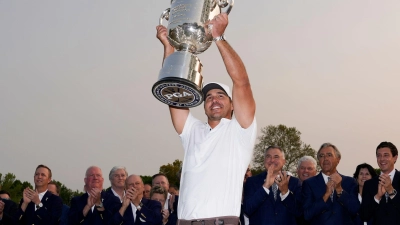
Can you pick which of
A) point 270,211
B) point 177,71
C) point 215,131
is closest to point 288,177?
point 270,211

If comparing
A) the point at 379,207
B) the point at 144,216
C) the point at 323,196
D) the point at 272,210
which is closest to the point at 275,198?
the point at 272,210

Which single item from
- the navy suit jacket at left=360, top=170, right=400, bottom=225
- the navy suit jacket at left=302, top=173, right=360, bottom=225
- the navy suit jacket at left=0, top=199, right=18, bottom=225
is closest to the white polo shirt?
the navy suit jacket at left=302, top=173, right=360, bottom=225

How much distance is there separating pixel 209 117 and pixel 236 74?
21.3 inches

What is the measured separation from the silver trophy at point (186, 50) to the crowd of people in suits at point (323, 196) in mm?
3532

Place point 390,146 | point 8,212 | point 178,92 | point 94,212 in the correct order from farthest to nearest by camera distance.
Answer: point 8,212
point 94,212
point 390,146
point 178,92

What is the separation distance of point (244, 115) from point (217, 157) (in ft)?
1.59

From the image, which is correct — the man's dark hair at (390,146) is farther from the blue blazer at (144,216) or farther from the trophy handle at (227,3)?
the trophy handle at (227,3)

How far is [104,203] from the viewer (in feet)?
34.0

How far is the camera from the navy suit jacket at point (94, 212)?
10336mm

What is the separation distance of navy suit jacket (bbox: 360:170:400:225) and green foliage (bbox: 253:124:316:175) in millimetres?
44318

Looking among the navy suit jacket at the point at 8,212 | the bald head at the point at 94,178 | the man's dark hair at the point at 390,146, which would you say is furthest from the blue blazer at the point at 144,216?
the man's dark hair at the point at 390,146

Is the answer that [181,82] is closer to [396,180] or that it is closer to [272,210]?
[272,210]

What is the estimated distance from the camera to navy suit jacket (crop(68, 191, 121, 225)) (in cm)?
1034

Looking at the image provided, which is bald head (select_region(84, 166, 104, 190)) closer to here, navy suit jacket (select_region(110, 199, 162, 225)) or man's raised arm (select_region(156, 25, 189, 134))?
navy suit jacket (select_region(110, 199, 162, 225))
